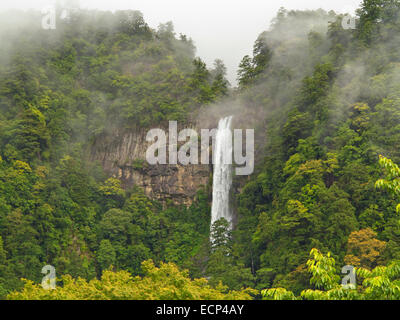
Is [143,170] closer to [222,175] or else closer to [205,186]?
[205,186]

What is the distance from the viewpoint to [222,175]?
38.8 meters

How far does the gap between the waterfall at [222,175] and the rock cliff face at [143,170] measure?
203 cm

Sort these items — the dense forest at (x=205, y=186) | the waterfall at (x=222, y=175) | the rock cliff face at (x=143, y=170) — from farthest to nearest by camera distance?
the rock cliff face at (x=143, y=170)
the waterfall at (x=222, y=175)
the dense forest at (x=205, y=186)

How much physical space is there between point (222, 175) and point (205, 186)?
→ 9.24ft

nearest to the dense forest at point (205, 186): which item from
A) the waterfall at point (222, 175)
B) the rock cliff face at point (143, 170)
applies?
the rock cliff face at point (143, 170)

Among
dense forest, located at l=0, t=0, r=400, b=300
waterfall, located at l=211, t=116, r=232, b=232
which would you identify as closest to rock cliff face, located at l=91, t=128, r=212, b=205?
dense forest, located at l=0, t=0, r=400, b=300

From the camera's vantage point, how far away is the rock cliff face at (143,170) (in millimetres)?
41312

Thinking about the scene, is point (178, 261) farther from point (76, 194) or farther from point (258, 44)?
point (258, 44)

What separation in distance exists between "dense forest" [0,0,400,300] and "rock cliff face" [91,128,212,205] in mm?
931

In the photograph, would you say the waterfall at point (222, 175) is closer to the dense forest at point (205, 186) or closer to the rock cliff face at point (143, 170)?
the dense forest at point (205, 186)

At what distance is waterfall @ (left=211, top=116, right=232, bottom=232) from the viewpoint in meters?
38.0

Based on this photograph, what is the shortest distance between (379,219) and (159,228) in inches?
786

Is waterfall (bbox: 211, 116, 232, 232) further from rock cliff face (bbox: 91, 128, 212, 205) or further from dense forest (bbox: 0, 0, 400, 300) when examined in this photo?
rock cliff face (bbox: 91, 128, 212, 205)
